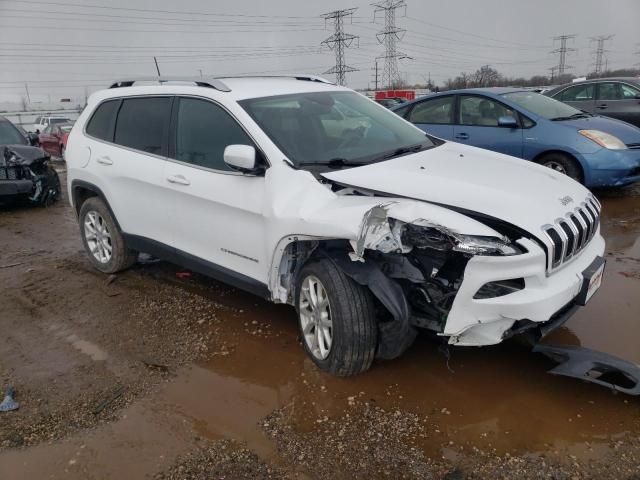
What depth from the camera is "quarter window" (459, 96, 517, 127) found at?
24.2 feet

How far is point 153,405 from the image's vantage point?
10.3 ft

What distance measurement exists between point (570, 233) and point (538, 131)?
15.0 feet

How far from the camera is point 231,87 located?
159 inches

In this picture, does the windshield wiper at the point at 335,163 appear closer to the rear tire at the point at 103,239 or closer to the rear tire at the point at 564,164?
the rear tire at the point at 103,239

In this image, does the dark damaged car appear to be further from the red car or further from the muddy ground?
the red car

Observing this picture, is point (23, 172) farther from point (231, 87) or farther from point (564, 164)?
point (564, 164)

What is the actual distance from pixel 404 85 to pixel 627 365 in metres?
65.1

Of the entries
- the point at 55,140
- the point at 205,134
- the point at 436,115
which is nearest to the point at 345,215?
the point at 205,134

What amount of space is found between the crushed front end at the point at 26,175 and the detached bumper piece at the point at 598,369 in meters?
8.82

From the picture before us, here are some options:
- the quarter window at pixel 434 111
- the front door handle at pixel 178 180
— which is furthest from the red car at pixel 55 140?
the front door handle at pixel 178 180

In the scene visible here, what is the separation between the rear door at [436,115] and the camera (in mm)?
7859

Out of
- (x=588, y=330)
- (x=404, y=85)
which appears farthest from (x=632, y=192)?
(x=404, y=85)

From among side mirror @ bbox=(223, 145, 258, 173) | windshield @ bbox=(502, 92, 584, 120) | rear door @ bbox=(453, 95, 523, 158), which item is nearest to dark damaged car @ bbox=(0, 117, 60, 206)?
side mirror @ bbox=(223, 145, 258, 173)

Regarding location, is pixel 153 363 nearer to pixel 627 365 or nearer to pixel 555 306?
pixel 555 306
